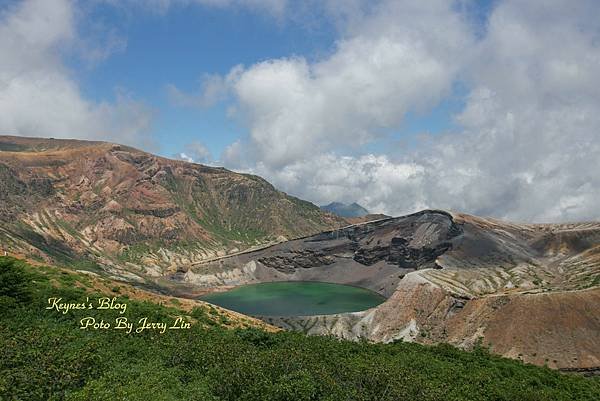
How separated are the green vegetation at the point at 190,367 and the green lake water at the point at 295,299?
10135 cm

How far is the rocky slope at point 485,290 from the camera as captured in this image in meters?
77.1

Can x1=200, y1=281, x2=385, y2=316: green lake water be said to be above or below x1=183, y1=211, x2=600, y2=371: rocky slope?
below

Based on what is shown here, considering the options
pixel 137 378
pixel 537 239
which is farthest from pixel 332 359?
pixel 537 239

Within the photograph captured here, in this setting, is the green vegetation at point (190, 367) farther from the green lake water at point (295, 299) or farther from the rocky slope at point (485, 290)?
the green lake water at point (295, 299)

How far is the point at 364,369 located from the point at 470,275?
114526mm

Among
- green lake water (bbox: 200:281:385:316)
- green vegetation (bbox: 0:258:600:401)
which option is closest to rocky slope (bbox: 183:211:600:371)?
green lake water (bbox: 200:281:385:316)

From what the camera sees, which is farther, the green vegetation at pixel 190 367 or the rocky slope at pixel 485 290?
the rocky slope at pixel 485 290

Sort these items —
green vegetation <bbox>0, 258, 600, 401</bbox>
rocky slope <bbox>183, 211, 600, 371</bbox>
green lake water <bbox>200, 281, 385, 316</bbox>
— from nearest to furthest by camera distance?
green vegetation <bbox>0, 258, 600, 401</bbox>, rocky slope <bbox>183, 211, 600, 371</bbox>, green lake water <bbox>200, 281, 385, 316</bbox>

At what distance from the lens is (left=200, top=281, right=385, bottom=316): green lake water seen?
137125 mm

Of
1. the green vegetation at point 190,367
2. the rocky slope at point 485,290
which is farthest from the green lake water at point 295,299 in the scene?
the green vegetation at point 190,367

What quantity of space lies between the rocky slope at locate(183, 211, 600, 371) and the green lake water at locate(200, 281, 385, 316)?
11004mm

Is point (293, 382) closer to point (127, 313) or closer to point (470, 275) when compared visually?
point (127, 313)

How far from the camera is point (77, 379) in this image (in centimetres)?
1877

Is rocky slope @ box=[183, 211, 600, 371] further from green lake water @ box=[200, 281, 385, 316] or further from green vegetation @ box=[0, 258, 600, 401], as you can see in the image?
green vegetation @ box=[0, 258, 600, 401]
